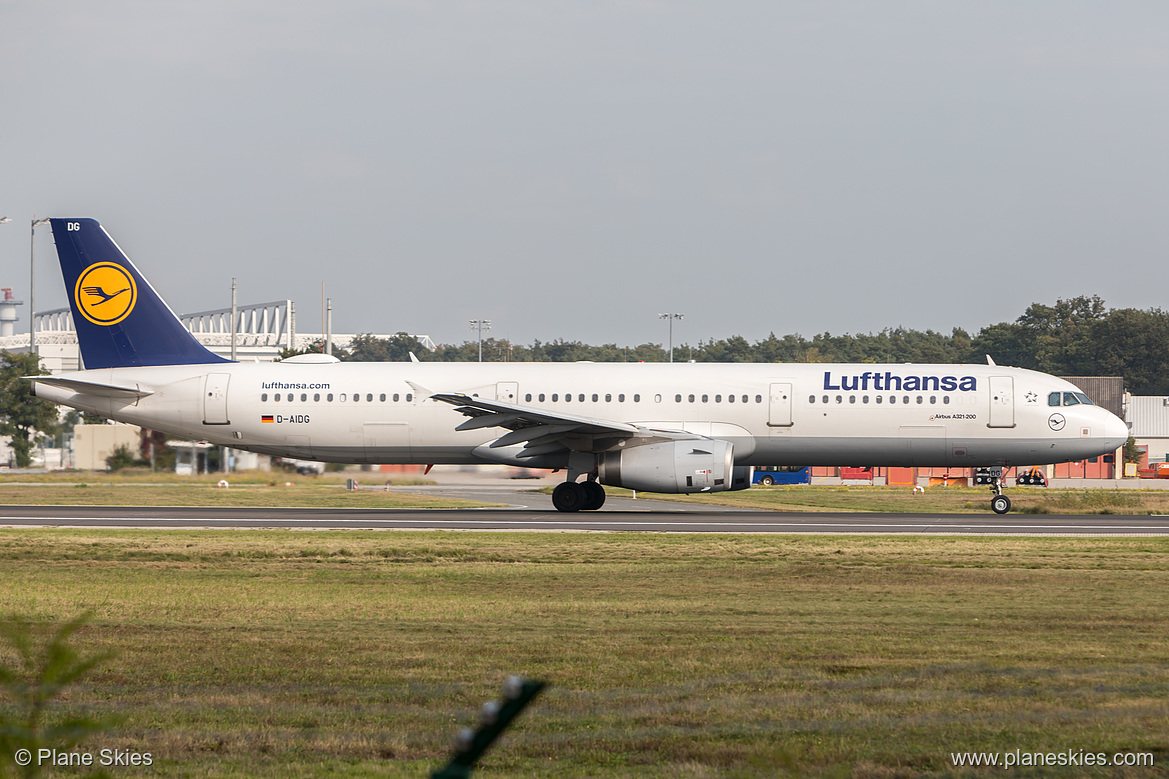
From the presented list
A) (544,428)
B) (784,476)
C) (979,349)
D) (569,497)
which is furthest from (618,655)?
(979,349)

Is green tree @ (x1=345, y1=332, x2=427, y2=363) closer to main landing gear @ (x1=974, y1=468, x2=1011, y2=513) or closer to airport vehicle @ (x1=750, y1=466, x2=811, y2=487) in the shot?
airport vehicle @ (x1=750, y1=466, x2=811, y2=487)

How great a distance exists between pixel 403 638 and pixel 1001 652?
551cm

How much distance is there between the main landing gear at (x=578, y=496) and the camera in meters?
29.0

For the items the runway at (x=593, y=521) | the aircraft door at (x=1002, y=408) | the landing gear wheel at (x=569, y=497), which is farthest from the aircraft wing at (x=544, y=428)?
the aircraft door at (x=1002, y=408)

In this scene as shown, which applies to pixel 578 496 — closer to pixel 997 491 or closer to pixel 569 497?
pixel 569 497

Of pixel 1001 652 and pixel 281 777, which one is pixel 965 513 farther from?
pixel 281 777

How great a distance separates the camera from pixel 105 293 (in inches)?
1215

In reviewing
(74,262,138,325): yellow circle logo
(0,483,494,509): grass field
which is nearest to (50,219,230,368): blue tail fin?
(74,262,138,325): yellow circle logo

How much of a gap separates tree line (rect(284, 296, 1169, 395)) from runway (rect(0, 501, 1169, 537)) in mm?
56482

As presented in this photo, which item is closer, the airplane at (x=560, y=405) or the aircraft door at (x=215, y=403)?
the airplane at (x=560, y=405)

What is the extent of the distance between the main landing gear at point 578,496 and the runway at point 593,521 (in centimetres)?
40

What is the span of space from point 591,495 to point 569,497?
617 mm
